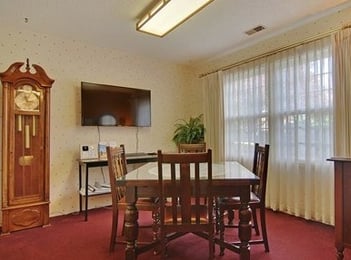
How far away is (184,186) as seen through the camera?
1909 mm

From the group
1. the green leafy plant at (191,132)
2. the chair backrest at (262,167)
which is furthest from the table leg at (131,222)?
the green leafy plant at (191,132)

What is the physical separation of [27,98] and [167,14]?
76.1 inches

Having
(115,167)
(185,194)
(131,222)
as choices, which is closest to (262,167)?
(185,194)

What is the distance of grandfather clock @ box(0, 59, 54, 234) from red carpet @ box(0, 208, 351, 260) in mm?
220

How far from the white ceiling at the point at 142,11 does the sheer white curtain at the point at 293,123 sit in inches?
15.9

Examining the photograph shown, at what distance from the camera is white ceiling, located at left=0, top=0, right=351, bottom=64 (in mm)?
2857

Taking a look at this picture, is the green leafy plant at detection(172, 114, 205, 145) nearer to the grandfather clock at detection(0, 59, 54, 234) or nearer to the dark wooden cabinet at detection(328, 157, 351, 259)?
the grandfather clock at detection(0, 59, 54, 234)

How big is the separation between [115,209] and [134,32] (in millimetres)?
2334

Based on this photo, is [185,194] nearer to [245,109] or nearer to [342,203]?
[342,203]

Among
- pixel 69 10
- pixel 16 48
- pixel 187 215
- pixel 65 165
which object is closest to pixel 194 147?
pixel 187 215

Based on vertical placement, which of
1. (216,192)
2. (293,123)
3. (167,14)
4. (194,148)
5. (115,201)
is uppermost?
(167,14)

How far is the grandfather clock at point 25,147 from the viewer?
3021 millimetres

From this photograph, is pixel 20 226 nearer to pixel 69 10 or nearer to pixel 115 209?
pixel 115 209

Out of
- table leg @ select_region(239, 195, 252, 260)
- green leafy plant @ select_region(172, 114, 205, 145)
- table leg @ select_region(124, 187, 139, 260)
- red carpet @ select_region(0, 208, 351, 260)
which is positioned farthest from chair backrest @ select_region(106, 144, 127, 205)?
green leafy plant @ select_region(172, 114, 205, 145)
